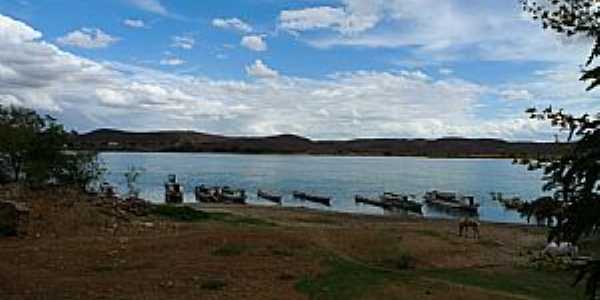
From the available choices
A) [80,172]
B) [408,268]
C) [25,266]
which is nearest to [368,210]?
[80,172]

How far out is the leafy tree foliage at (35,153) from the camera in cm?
3641

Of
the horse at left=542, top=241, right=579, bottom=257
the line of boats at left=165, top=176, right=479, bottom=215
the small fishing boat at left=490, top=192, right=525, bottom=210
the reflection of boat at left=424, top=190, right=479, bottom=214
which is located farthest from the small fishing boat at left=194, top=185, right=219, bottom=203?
the small fishing boat at left=490, top=192, right=525, bottom=210

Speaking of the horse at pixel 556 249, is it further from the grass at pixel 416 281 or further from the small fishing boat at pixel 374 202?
the small fishing boat at pixel 374 202

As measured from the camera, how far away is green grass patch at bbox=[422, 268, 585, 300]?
16.2m

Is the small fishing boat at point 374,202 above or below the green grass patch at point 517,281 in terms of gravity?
below

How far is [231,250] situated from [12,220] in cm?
629

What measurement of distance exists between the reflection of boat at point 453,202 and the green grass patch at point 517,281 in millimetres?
39394

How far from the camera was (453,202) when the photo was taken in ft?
211

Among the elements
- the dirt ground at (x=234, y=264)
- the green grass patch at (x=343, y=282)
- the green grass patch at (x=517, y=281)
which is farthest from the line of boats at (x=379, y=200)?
the green grass patch at (x=343, y=282)

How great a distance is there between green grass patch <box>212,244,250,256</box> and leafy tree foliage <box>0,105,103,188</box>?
19.8 meters

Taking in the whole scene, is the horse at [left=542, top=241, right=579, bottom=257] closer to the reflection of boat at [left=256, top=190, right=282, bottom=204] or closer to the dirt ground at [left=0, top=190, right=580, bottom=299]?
the dirt ground at [left=0, top=190, right=580, bottom=299]

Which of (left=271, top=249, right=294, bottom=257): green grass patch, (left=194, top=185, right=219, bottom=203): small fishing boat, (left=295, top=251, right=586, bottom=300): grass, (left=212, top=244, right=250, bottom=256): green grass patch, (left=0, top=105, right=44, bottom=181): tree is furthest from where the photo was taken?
(left=194, top=185, right=219, bottom=203): small fishing boat

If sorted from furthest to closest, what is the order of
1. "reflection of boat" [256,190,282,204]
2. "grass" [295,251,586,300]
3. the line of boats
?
"reflection of boat" [256,190,282,204]
the line of boats
"grass" [295,251,586,300]

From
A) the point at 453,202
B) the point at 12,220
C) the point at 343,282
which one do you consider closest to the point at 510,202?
the point at 343,282
